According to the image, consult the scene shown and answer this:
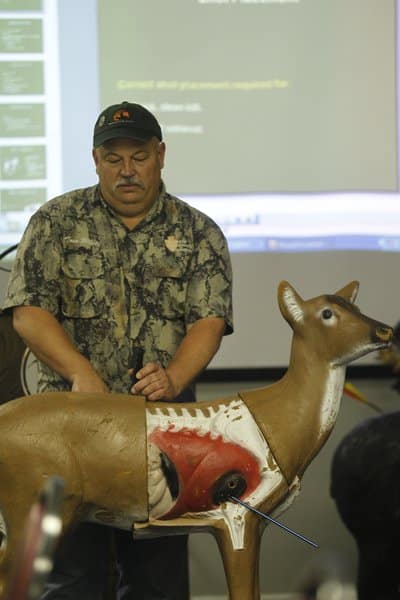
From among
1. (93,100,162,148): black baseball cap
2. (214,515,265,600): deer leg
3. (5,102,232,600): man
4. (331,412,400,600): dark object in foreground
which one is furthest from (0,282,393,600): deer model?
(331,412,400,600): dark object in foreground

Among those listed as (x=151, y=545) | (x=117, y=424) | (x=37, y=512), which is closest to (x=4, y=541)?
(x=117, y=424)

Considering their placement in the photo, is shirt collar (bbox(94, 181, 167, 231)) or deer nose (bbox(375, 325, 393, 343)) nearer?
deer nose (bbox(375, 325, 393, 343))

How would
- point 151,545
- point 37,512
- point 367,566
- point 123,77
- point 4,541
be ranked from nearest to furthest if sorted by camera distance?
1. point 37,512
2. point 4,541
3. point 151,545
4. point 367,566
5. point 123,77

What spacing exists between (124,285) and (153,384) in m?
0.30

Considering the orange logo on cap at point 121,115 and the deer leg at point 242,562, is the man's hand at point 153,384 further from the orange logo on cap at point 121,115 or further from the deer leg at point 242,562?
the orange logo on cap at point 121,115

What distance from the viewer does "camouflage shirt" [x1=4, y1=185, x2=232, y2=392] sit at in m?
1.56

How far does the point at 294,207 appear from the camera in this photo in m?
2.75

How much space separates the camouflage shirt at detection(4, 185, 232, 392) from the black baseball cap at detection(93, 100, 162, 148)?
0.13 metres

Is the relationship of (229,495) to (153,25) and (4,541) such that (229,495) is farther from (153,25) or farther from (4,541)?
(153,25)

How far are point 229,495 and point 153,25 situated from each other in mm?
1808

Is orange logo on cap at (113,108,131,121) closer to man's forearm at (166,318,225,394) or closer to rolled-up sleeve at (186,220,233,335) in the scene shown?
rolled-up sleeve at (186,220,233,335)

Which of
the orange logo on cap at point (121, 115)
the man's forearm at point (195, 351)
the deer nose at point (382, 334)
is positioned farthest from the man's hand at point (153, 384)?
the orange logo on cap at point (121, 115)

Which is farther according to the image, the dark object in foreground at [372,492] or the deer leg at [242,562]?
the dark object in foreground at [372,492]

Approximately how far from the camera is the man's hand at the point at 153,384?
1345 millimetres
